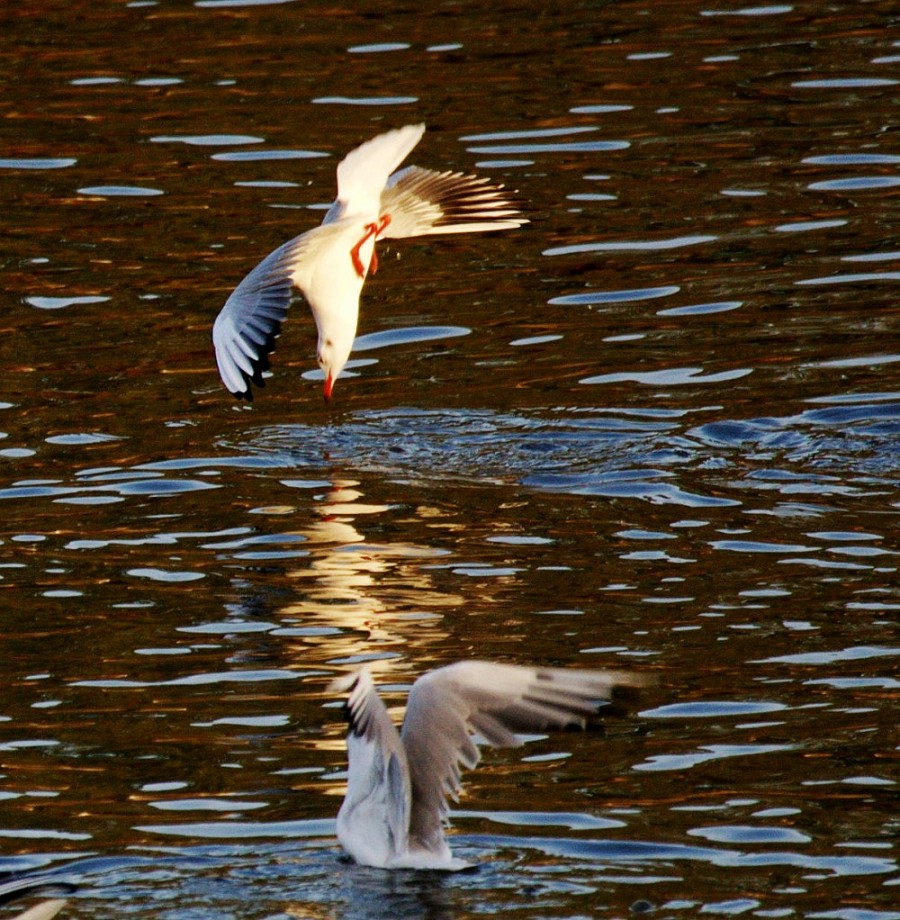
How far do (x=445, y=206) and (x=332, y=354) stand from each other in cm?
112

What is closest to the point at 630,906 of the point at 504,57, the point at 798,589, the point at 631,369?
the point at 798,589

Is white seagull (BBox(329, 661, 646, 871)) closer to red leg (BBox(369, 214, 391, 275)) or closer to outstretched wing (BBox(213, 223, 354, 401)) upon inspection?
outstretched wing (BBox(213, 223, 354, 401))

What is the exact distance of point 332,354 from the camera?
36.3 feet

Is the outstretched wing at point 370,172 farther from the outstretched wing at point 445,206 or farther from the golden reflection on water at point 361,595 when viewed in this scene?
the golden reflection on water at point 361,595

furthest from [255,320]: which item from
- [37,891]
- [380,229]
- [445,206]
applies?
[37,891]

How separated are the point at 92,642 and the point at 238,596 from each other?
0.70m

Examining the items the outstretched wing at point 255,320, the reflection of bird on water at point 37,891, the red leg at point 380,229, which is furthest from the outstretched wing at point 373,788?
the red leg at point 380,229

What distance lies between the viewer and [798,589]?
8547 millimetres

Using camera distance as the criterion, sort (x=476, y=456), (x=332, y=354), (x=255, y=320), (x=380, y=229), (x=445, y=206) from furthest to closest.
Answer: (x=445, y=206), (x=380, y=229), (x=332, y=354), (x=476, y=456), (x=255, y=320)

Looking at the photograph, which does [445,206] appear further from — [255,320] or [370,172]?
[255,320]

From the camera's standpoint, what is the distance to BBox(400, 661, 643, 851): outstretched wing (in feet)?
20.8

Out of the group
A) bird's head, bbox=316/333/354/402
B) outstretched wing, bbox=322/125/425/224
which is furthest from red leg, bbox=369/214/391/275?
bird's head, bbox=316/333/354/402

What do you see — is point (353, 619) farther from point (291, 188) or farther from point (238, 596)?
point (291, 188)

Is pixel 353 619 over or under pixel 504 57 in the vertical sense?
under
